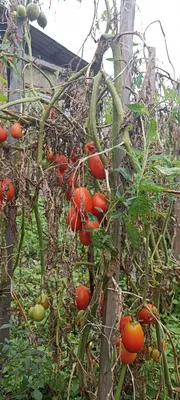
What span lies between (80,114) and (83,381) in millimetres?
839

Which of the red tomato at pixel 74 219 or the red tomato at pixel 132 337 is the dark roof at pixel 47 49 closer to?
the red tomato at pixel 74 219

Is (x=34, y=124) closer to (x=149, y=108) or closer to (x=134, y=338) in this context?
(x=149, y=108)

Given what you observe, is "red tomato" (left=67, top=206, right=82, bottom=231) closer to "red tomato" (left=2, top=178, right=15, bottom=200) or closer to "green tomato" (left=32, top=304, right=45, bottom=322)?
"red tomato" (left=2, top=178, right=15, bottom=200)

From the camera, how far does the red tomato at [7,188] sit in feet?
4.08

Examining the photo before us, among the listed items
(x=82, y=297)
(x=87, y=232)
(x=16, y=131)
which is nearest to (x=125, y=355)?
(x=82, y=297)

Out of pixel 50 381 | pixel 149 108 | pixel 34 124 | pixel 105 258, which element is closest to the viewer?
pixel 105 258

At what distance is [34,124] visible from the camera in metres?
1.37

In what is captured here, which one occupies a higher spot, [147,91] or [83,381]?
[147,91]

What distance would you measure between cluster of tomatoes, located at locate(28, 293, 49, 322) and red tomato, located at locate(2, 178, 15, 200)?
364 millimetres

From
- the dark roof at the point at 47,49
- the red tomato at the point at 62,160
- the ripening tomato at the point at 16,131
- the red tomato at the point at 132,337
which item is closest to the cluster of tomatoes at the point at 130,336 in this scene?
the red tomato at the point at 132,337

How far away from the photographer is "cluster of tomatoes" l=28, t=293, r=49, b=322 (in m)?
1.33

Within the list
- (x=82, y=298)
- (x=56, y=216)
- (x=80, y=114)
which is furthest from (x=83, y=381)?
(x=80, y=114)

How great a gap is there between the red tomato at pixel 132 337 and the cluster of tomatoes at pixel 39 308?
0.41 metres

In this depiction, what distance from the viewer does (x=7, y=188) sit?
1243mm
